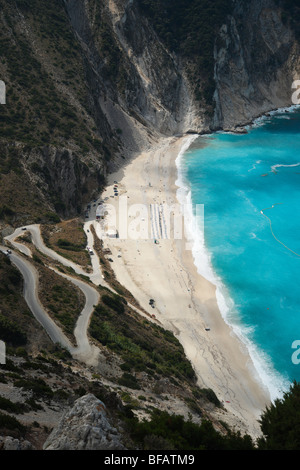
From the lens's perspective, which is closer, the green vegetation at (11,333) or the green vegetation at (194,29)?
the green vegetation at (11,333)

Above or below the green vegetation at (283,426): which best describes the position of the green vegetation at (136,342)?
below

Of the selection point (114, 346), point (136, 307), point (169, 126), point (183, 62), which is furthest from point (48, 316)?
point (183, 62)
